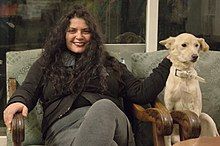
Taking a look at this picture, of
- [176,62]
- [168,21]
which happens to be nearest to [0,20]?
[168,21]

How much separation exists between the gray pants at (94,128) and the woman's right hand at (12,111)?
221 millimetres

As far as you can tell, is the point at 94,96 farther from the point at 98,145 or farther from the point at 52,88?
the point at 98,145

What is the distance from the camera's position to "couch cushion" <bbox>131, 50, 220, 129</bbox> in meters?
2.58

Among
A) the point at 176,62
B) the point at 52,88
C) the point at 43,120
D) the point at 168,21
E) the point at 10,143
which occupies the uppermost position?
the point at 168,21

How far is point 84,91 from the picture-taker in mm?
2326

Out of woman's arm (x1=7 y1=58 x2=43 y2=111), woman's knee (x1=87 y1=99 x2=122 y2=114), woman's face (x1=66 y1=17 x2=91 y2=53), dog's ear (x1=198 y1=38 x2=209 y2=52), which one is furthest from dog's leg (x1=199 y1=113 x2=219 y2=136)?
woman's arm (x1=7 y1=58 x2=43 y2=111)

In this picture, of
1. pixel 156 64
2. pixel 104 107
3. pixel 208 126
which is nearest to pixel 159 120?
pixel 104 107

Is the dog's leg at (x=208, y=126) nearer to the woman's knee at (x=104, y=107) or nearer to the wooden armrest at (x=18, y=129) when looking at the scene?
the woman's knee at (x=104, y=107)

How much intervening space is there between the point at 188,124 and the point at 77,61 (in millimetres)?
762

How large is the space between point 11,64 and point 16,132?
62cm

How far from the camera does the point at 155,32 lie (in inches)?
118

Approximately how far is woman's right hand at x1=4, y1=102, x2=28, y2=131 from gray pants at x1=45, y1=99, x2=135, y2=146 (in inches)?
8.7

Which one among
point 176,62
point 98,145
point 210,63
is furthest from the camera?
point 210,63

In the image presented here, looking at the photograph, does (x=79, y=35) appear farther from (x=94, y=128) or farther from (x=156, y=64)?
(x=94, y=128)
